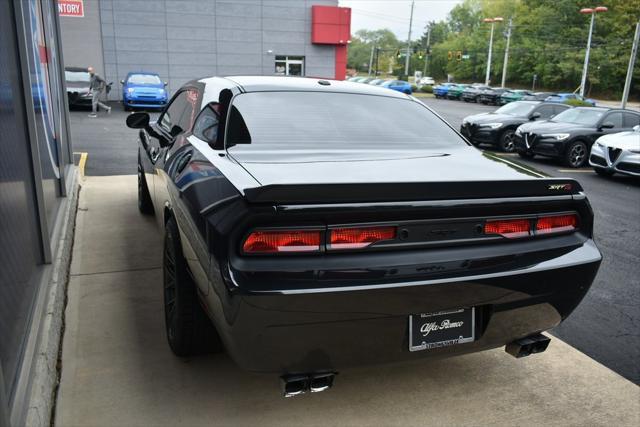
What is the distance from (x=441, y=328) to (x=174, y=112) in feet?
10.0

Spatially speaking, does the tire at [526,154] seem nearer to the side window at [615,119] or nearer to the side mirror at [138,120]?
the side window at [615,119]

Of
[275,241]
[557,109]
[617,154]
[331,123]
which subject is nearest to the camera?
[275,241]

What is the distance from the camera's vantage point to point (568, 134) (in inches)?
484

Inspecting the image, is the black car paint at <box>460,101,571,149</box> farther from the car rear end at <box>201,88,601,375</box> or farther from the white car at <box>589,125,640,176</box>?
the car rear end at <box>201,88,601,375</box>

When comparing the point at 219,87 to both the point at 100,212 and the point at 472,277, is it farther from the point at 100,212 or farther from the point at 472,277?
the point at 100,212

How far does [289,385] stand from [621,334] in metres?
2.83

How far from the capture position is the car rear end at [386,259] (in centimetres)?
213

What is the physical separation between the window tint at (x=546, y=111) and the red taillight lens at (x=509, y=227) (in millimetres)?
13362

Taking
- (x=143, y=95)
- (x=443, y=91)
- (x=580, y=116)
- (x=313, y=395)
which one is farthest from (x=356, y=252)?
(x=443, y=91)

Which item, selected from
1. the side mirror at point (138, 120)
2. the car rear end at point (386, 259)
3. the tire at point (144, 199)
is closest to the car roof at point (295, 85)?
the car rear end at point (386, 259)

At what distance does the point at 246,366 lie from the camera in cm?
222

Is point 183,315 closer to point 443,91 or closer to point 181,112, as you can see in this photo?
point 181,112

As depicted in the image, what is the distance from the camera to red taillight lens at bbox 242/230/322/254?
2.15m

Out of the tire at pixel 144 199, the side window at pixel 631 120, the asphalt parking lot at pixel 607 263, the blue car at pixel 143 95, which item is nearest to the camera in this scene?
the asphalt parking lot at pixel 607 263
